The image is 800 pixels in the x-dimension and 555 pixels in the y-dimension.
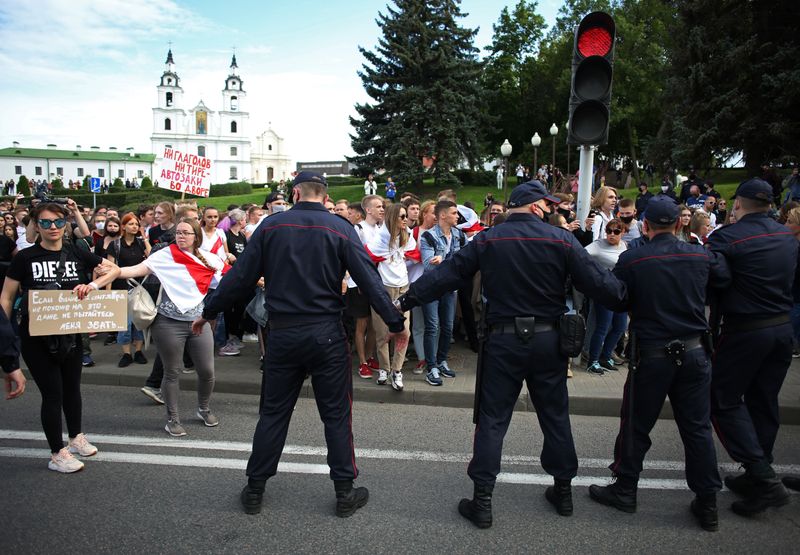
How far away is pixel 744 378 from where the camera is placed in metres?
4.07

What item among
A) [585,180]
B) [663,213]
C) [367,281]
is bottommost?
[367,281]

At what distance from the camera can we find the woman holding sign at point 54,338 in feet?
14.6

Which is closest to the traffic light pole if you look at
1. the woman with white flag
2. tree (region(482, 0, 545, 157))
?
the woman with white flag

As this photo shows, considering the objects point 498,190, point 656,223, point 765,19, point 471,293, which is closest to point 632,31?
point 498,190

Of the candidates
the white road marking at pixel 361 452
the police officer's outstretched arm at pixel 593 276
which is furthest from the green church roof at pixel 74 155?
the police officer's outstretched arm at pixel 593 276

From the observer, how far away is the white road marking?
4.68 m

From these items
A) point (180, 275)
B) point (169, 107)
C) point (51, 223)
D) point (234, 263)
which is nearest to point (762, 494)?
point (234, 263)

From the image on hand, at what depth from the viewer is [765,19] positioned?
22.4 meters

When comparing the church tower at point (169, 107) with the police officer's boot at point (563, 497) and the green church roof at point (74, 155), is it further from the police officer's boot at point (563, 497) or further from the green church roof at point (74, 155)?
the police officer's boot at point (563, 497)

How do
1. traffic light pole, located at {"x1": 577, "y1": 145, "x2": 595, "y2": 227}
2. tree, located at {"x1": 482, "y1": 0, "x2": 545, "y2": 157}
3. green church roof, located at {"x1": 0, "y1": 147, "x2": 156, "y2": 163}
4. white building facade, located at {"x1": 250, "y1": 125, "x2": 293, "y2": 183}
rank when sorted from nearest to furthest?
traffic light pole, located at {"x1": 577, "y1": 145, "x2": 595, "y2": 227} < tree, located at {"x1": 482, "y1": 0, "x2": 545, "y2": 157} < green church roof, located at {"x1": 0, "y1": 147, "x2": 156, "y2": 163} < white building facade, located at {"x1": 250, "y1": 125, "x2": 293, "y2": 183}

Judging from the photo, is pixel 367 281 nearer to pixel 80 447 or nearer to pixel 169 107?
pixel 80 447

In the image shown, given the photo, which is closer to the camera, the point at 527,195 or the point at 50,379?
the point at 527,195

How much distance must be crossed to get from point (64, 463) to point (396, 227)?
3956 mm

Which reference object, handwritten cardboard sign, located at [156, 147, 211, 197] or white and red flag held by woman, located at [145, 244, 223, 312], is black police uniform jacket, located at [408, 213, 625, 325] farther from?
handwritten cardboard sign, located at [156, 147, 211, 197]
